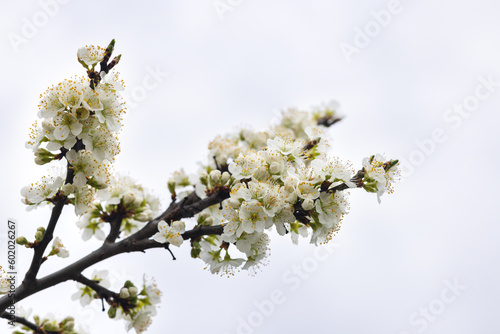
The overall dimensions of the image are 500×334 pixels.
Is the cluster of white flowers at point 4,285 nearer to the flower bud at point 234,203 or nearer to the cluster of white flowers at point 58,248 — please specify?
the cluster of white flowers at point 58,248

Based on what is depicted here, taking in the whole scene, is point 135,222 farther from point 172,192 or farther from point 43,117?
point 43,117

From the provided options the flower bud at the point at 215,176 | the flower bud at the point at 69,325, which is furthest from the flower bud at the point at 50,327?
the flower bud at the point at 215,176

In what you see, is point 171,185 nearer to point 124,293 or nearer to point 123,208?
point 123,208

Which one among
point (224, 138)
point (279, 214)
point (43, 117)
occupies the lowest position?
point (279, 214)

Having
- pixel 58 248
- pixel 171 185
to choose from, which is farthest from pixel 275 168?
pixel 58 248

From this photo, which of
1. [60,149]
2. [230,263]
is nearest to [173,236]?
[230,263]

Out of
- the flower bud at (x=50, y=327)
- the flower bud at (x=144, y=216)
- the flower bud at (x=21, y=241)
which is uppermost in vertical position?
the flower bud at (x=21, y=241)

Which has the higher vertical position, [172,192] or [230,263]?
[172,192]
